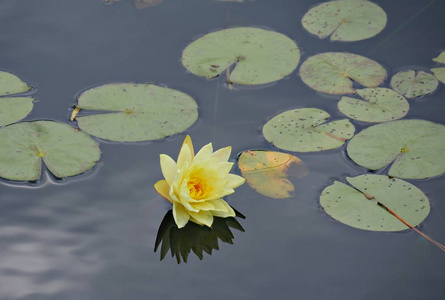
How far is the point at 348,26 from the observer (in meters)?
3.46

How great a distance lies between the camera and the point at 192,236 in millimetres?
2430

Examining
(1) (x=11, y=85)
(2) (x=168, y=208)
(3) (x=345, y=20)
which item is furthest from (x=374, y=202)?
(1) (x=11, y=85)

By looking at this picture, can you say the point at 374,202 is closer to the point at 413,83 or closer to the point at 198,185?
the point at 198,185

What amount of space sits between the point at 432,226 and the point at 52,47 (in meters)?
2.17

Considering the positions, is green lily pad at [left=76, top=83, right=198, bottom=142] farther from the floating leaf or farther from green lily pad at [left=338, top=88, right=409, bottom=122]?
green lily pad at [left=338, top=88, right=409, bottom=122]

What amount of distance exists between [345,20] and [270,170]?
1.30m

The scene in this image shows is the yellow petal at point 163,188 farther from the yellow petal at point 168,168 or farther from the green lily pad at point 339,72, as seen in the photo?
the green lily pad at point 339,72

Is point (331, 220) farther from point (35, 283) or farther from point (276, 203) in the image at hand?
point (35, 283)

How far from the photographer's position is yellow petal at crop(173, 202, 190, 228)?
2371 mm

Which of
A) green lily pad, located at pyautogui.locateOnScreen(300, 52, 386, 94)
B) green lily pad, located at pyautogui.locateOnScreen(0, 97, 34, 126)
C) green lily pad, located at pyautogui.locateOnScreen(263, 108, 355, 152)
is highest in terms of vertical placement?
green lily pad, located at pyautogui.locateOnScreen(300, 52, 386, 94)

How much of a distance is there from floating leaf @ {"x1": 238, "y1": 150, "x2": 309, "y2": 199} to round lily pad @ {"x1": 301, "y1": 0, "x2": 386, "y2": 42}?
103 cm

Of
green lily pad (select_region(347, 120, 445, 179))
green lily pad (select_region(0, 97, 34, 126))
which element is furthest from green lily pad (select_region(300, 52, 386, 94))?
green lily pad (select_region(0, 97, 34, 126))

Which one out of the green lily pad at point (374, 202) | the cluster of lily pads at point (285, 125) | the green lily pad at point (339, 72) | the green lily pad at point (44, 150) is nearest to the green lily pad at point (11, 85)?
the cluster of lily pads at point (285, 125)

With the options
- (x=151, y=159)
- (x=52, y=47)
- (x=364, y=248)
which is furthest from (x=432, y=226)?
(x=52, y=47)
